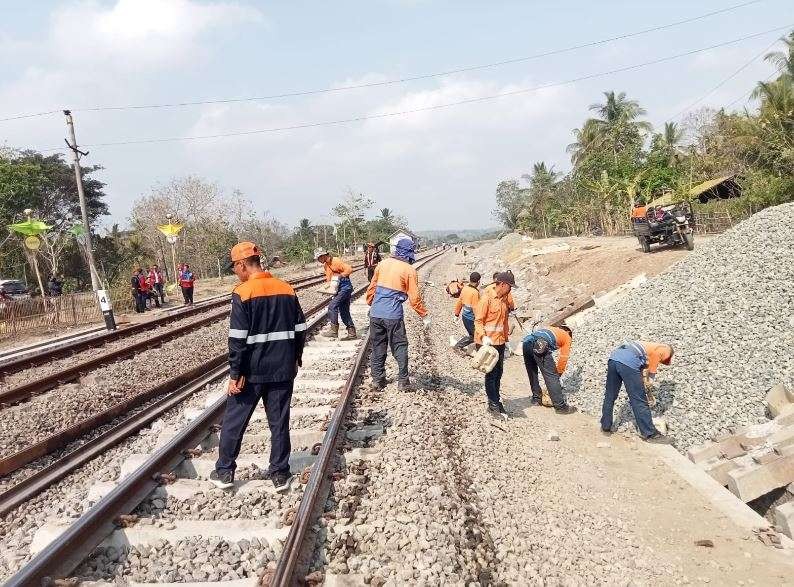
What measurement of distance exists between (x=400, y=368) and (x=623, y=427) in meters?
2.61

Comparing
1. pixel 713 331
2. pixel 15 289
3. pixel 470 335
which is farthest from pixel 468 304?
pixel 15 289

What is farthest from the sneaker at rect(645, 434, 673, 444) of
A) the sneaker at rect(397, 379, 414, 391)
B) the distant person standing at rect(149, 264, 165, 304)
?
the distant person standing at rect(149, 264, 165, 304)

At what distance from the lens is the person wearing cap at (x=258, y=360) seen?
4145 mm

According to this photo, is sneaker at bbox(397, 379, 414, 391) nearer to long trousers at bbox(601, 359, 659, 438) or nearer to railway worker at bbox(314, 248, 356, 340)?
long trousers at bbox(601, 359, 659, 438)

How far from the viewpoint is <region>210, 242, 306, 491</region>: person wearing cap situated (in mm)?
4145

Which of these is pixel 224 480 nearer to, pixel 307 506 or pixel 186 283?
pixel 307 506

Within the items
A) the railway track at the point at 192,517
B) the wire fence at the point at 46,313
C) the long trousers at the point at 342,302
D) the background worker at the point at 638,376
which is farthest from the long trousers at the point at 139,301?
the background worker at the point at 638,376

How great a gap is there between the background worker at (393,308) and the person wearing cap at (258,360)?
252 centimetres

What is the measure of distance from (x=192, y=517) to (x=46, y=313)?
17.0 m

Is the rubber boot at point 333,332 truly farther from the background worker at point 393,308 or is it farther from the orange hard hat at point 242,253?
the orange hard hat at point 242,253

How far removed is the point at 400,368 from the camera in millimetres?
6793

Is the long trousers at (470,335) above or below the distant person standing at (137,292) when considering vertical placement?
below

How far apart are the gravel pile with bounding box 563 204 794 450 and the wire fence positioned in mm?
15868

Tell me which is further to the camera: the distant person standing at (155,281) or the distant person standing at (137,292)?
the distant person standing at (155,281)
